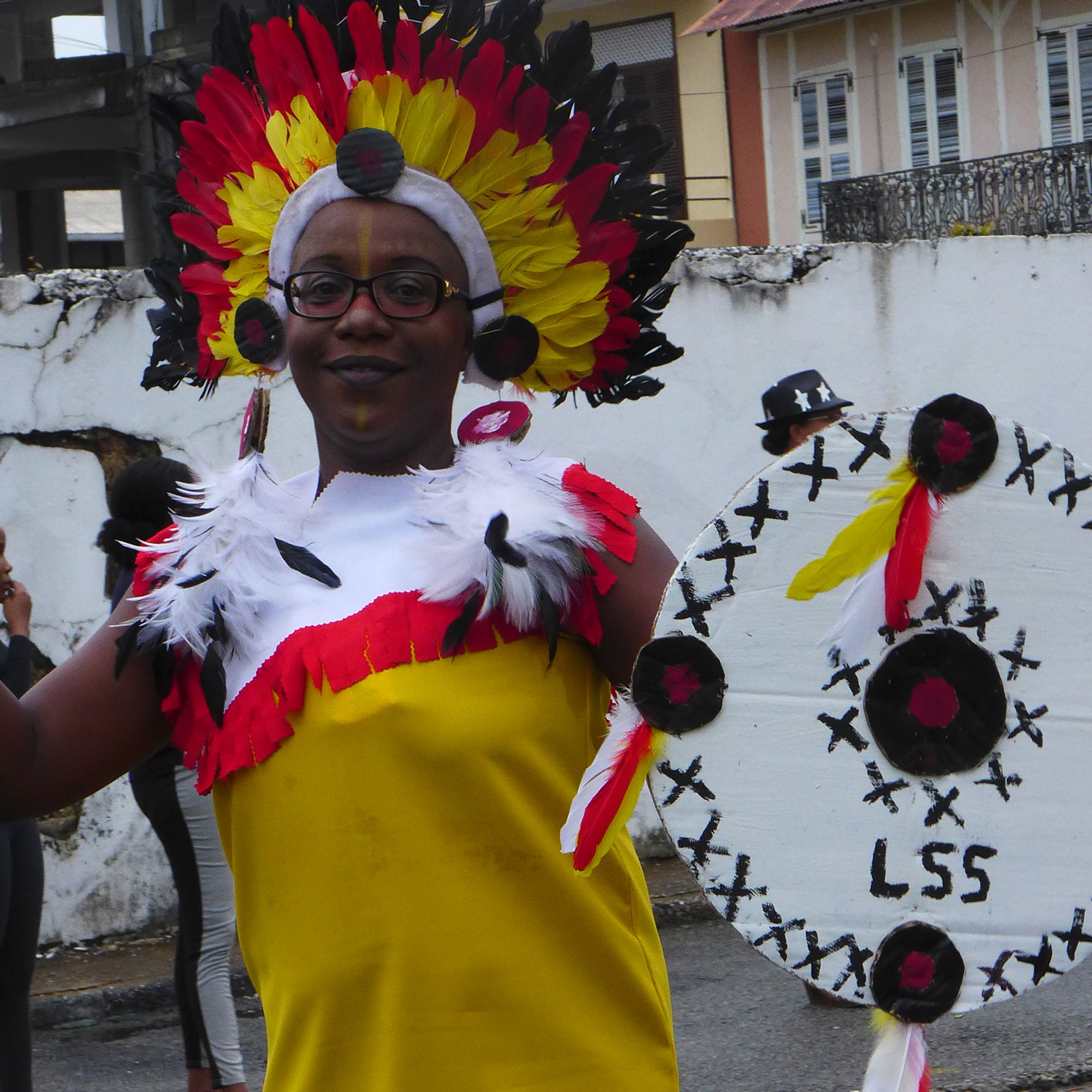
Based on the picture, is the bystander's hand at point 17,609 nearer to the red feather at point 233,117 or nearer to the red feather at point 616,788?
the red feather at point 233,117

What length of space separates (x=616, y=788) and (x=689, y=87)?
1682 cm

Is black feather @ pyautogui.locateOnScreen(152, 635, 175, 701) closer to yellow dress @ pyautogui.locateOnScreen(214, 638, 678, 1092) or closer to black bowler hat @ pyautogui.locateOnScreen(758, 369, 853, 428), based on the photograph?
yellow dress @ pyautogui.locateOnScreen(214, 638, 678, 1092)

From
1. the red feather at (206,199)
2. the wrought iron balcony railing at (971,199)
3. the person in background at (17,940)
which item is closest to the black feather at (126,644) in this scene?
the red feather at (206,199)

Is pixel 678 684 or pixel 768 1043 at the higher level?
pixel 678 684

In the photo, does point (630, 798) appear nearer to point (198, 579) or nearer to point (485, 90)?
point (198, 579)

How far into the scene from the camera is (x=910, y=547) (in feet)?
5.24

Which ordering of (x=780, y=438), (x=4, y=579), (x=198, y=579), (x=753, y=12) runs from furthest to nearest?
1. (x=753, y=12)
2. (x=780, y=438)
3. (x=4, y=579)
4. (x=198, y=579)

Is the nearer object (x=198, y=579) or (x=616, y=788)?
(x=616, y=788)

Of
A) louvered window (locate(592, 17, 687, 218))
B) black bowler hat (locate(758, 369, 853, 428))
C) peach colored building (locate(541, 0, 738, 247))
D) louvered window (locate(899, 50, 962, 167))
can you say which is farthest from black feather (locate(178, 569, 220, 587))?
louvered window (locate(592, 17, 687, 218))

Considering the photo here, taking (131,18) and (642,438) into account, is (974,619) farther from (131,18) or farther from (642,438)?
(131,18)

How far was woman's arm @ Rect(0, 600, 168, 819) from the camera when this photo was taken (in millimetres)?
1780

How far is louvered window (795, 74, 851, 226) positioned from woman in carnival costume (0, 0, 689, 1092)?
51.0ft

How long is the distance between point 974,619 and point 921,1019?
42 cm

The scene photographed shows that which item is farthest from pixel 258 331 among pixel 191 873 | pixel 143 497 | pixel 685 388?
pixel 685 388
